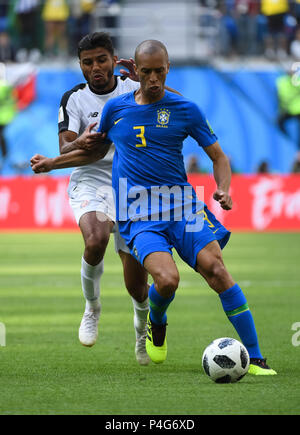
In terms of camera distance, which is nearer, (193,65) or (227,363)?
(227,363)

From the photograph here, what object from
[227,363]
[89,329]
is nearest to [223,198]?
[227,363]

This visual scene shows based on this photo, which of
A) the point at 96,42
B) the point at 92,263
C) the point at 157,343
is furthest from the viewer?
the point at 92,263

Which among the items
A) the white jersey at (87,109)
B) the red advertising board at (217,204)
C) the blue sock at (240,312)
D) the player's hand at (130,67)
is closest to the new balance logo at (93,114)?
the white jersey at (87,109)

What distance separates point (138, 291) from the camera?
→ 25.9 ft

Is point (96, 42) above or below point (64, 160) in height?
above

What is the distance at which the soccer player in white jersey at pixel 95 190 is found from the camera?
7746 millimetres

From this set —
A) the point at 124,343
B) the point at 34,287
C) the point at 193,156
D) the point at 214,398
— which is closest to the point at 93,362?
the point at 124,343

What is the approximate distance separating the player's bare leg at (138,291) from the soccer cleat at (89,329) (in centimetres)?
36

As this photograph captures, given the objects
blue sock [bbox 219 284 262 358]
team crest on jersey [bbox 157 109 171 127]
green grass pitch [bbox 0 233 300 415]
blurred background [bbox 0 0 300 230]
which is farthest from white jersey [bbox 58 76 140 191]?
blurred background [bbox 0 0 300 230]

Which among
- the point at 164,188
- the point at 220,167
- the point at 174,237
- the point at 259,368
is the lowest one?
the point at 259,368

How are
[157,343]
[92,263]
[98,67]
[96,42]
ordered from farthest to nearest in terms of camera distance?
[92,263] → [98,67] → [96,42] → [157,343]

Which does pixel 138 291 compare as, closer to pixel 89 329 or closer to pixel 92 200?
pixel 89 329

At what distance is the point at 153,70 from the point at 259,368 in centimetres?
224
